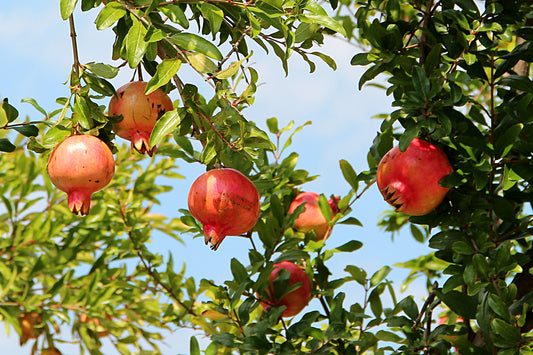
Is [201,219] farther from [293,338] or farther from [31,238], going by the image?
[31,238]

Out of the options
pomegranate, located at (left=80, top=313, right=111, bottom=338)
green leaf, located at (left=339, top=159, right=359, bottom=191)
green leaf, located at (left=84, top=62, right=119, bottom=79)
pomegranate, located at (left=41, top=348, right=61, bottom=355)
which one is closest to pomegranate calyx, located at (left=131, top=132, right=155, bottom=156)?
green leaf, located at (left=84, top=62, right=119, bottom=79)

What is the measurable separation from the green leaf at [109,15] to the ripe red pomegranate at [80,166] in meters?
0.21

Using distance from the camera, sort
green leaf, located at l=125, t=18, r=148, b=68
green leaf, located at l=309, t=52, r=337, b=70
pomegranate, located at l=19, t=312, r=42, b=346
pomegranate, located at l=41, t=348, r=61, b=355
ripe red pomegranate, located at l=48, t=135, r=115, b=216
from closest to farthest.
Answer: green leaf, located at l=125, t=18, r=148, b=68
ripe red pomegranate, located at l=48, t=135, r=115, b=216
green leaf, located at l=309, t=52, r=337, b=70
pomegranate, located at l=41, t=348, r=61, b=355
pomegranate, located at l=19, t=312, r=42, b=346

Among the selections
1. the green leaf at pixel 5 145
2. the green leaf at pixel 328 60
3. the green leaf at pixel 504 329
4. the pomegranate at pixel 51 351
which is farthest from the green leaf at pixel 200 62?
the pomegranate at pixel 51 351

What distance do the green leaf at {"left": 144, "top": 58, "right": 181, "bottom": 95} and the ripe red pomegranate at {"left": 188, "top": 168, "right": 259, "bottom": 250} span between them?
0.20 metres

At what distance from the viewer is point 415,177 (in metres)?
1.22

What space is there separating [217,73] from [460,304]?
75 centimetres

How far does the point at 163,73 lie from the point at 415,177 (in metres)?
0.54

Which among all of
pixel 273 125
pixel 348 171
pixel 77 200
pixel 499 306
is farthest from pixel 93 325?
pixel 499 306

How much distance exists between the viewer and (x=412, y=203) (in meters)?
1.25

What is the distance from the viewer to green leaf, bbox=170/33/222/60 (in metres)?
0.98

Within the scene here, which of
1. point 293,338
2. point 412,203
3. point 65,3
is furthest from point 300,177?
point 65,3

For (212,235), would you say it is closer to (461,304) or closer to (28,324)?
(461,304)

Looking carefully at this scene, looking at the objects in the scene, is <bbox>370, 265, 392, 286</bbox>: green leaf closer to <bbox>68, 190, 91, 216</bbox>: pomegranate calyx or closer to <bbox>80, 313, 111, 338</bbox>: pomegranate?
<bbox>68, 190, 91, 216</bbox>: pomegranate calyx
